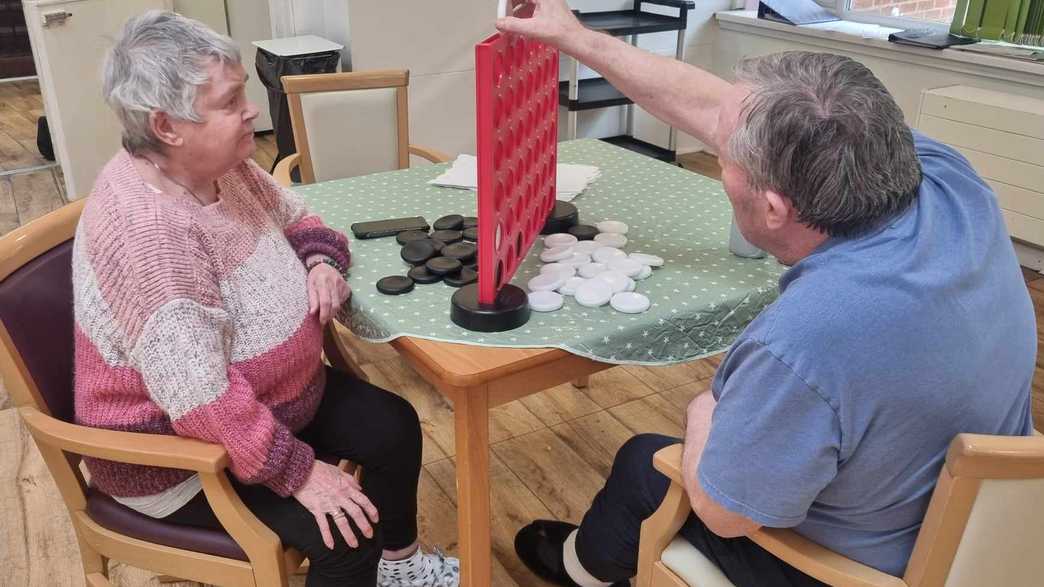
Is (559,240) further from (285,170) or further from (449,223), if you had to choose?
(285,170)

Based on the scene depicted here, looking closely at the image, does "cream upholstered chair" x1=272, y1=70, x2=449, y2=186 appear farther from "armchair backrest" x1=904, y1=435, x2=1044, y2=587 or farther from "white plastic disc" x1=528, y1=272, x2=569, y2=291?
"armchair backrest" x1=904, y1=435, x2=1044, y2=587

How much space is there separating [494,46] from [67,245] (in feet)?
2.62

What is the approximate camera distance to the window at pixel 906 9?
410 cm

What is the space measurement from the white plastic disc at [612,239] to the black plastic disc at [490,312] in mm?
326

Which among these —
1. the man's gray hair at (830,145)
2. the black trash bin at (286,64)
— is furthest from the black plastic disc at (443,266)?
the black trash bin at (286,64)

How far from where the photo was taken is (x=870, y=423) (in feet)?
3.18

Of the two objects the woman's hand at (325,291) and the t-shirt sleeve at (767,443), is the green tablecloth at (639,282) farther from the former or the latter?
the t-shirt sleeve at (767,443)

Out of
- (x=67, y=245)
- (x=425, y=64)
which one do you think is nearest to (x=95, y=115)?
(x=425, y=64)

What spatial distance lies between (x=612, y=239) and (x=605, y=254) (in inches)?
3.3

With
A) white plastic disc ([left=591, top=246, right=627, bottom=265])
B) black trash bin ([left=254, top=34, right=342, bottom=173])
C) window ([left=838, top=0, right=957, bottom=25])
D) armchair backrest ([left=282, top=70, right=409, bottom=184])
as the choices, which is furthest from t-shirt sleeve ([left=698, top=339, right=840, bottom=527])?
window ([left=838, top=0, right=957, bottom=25])

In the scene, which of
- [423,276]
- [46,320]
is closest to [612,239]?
[423,276]

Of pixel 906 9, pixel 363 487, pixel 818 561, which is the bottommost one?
pixel 363 487

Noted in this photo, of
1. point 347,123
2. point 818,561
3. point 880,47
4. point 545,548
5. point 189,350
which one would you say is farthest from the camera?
point 880,47

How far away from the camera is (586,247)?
5.49 feet
